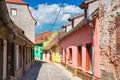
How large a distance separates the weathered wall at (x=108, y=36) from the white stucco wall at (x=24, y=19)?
26.1 meters

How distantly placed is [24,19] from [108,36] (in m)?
28.4

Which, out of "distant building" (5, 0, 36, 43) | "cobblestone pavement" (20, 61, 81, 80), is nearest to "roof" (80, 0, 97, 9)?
"cobblestone pavement" (20, 61, 81, 80)

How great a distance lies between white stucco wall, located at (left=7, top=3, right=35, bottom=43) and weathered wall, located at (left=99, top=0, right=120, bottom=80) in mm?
26126

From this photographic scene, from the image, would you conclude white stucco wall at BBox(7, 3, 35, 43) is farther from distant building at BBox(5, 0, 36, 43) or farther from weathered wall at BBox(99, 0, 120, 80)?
weathered wall at BBox(99, 0, 120, 80)

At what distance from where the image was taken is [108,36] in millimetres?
7691

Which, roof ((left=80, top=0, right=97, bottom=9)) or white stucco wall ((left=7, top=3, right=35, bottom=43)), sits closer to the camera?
roof ((left=80, top=0, right=97, bottom=9))

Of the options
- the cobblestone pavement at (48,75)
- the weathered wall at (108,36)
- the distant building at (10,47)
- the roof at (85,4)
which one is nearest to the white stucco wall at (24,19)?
the cobblestone pavement at (48,75)

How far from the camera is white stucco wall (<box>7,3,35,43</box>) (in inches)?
1347

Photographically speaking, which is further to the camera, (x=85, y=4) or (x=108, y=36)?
(x=85, y=4)

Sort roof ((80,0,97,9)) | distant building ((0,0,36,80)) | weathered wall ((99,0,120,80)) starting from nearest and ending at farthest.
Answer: weathered wall ((99,0,120,80)) < distant building ((0,0,36,80)) < roof ((80,0,97,9))

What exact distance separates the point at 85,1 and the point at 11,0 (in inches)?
780

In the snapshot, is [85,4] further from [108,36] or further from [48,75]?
[108,36]

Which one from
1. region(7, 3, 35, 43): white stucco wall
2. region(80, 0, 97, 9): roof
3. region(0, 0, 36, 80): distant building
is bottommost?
region(0, 0, 36, 80): distant building

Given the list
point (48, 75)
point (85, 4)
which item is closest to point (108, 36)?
point (85, 4)
